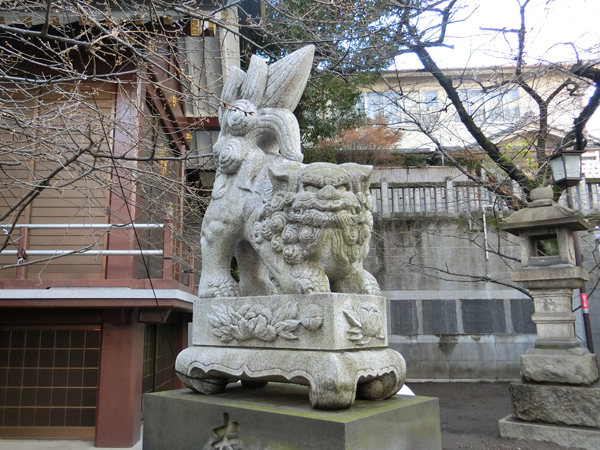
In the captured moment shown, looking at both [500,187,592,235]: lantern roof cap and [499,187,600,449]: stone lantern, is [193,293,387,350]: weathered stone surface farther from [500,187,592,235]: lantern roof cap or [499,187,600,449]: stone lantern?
[500,187,592,235]: lantern roof cap

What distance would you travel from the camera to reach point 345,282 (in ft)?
9.23

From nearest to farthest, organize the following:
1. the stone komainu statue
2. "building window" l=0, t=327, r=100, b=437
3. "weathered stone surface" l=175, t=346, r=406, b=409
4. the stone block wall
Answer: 1. "weathered stone surface" l=175, t=346, r=406, b=409
2. the stone komainu statue
3. "building window" l=0, t=327, r=100, b=437
4. the stone block wall

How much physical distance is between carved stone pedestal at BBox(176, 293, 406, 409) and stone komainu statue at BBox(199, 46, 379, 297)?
0.15 meters

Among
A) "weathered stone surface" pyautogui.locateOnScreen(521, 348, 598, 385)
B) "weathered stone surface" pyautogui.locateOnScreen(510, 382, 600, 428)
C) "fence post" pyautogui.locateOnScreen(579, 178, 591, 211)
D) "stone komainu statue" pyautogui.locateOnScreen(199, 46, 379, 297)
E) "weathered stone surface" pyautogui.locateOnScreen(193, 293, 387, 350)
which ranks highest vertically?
"fence post" pyautogui.locateOnScreen(579, 178, 591, 211)

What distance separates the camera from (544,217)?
6523mm

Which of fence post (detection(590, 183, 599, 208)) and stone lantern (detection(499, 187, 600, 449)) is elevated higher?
fence post (detection(590, 183, 599, 208))

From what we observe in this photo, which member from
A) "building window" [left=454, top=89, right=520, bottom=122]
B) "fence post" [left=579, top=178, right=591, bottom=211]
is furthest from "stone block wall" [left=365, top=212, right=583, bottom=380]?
"building window" [left=454, top=89, right=520, bottom=122]

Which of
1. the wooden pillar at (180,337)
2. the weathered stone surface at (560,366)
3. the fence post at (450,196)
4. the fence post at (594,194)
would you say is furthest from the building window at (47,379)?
the fence post at (594,194)

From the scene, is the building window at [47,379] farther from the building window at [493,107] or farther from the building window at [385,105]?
the building window at [493,107]

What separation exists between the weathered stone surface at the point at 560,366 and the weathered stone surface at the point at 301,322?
4.68 m

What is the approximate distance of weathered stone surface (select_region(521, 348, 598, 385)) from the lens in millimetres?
5988

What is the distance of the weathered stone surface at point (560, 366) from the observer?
599 cm

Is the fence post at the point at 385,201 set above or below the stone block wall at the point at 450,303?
above

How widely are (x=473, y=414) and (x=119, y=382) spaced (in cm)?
579
